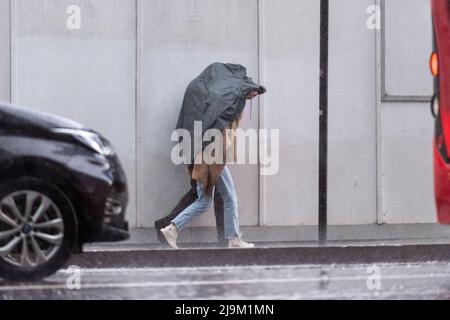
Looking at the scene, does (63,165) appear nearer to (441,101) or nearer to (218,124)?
(441,101)

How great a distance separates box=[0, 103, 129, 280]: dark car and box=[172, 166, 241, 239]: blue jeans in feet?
8.29

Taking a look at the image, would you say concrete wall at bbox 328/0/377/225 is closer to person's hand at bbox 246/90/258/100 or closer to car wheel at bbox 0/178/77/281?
person's hand at bbox 246/90/258/100

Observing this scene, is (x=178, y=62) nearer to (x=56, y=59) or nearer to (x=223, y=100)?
(x=223, y=100)

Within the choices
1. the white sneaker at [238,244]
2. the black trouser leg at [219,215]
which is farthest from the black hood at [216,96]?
the white sneaker at [238,244]

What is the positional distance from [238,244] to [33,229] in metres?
3.41

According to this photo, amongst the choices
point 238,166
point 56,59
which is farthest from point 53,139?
point 238,166

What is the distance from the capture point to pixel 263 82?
26.1ft

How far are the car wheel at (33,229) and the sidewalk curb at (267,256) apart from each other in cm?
176

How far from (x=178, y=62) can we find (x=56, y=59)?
1031 millimetres

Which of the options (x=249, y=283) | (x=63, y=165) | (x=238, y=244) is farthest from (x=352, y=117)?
(x=63, y=165)

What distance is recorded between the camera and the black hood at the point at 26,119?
14.7 feet

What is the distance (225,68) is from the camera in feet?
24.2

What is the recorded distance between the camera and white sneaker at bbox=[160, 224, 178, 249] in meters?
7.03

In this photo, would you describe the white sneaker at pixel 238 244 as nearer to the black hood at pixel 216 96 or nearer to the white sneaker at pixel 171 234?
the white sneaker at pixel 171 234
